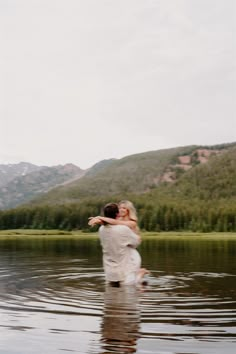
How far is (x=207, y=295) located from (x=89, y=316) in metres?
5.80

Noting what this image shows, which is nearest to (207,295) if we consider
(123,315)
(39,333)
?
(123,315)

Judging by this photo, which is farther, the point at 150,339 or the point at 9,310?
the point at 9,310

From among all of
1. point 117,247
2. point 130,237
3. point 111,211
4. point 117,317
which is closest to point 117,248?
point 117,247

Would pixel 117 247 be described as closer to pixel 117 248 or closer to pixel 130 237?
pixel 117 248


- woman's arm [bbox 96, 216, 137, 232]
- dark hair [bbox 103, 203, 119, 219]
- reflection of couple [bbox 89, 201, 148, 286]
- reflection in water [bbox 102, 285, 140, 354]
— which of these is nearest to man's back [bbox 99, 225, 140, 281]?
reflection of couple [bbox 89, 201, 148, 286]

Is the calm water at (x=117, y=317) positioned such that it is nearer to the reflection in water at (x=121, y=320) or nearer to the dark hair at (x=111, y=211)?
the reflection in water at (x=121, y=320)

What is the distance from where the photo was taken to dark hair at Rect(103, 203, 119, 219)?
2083 cm

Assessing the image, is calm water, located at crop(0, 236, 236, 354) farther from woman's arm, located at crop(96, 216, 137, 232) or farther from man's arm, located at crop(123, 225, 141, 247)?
woman's arm, located at crop(96, 216, 137, 232)

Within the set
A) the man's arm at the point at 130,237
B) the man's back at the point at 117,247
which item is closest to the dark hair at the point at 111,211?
the man's back at the point at 117,247

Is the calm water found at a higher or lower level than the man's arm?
lower

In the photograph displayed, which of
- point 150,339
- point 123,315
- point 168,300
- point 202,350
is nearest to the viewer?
point 202,350

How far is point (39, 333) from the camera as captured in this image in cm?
1419

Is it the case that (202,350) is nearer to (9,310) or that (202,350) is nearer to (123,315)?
(123,315)

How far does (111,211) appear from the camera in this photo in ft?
68.4
